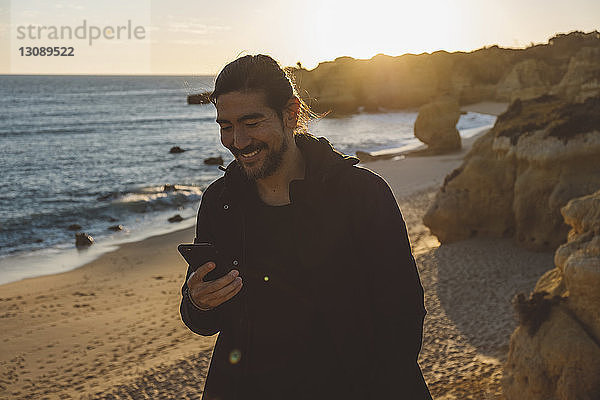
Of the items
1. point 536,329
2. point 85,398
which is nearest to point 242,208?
point 536,329

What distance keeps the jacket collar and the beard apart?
0.21ft

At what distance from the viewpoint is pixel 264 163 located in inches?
101

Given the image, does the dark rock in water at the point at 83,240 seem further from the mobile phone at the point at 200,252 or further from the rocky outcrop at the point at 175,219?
the mobile phone at the point at 200,252

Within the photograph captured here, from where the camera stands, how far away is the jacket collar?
2.40 meters

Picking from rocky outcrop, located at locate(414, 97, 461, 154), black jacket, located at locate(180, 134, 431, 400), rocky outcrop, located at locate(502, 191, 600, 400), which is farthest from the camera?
rocky outcrop, located at locate(414, 97, 461, 154)

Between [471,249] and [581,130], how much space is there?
277 cm

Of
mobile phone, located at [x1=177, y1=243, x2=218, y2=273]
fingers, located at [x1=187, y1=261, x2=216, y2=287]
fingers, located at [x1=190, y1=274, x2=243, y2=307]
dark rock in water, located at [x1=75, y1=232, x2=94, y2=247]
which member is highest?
mobile phone, located at [x1=177, y1=243, x2=218, y2=273]

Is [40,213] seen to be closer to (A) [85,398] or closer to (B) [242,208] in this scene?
(A) [85,398]

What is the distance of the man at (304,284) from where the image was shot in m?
2.22

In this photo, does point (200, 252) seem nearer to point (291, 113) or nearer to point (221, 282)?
point (221, 282)

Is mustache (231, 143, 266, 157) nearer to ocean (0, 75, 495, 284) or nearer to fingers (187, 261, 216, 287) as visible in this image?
ocean (0, 75, 495, 284)

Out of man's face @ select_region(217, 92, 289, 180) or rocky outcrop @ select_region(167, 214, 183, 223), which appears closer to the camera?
man's face @ select_region(217, 92, 289, 180)

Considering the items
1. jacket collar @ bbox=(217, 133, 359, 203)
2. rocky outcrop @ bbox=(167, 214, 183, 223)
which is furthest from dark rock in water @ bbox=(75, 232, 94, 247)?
jacket collar @ bbox=(217, 133, 359, 203)

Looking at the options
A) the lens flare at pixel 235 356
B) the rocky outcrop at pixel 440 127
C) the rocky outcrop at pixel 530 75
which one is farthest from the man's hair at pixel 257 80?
the rocky outcrop at pixel 530 75
